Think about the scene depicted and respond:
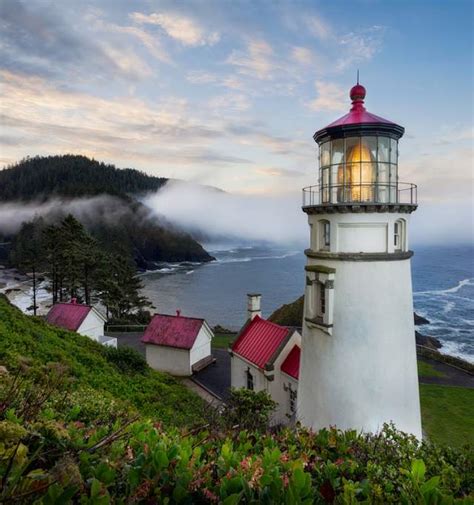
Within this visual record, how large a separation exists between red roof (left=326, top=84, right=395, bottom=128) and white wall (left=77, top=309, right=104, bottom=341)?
60.0 ft

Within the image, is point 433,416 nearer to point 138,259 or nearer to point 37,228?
point 138,259

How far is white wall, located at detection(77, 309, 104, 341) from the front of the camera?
70.9 feet

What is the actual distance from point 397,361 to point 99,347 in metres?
12.3

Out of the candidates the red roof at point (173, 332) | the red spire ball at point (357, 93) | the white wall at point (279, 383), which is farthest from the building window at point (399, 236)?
the red roof at point (173, 332)

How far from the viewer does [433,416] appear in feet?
50.2

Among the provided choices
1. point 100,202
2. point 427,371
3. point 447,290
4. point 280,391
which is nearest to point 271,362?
point 280,391

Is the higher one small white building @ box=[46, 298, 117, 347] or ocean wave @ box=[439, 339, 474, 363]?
small white building @ box=[46, 298, 117, 347]

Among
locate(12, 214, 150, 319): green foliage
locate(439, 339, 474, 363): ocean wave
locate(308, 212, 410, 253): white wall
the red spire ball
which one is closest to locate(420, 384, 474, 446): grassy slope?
locate(308, 212, 410, 253): white wall

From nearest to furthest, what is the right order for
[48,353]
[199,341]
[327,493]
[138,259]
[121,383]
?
1. [327,493]
2. [48,353]
3. [121,383]
4. [199,341]
5. [138,259]

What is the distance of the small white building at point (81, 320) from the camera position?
21.3m

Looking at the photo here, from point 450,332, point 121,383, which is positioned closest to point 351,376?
point 121,383

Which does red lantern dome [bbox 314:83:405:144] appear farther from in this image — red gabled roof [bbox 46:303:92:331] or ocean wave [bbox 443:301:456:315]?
ocean wave [bbox 443:301:456:315]

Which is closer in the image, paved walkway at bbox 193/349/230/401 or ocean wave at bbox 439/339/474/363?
paved walkway at bbox 193/349/230/401

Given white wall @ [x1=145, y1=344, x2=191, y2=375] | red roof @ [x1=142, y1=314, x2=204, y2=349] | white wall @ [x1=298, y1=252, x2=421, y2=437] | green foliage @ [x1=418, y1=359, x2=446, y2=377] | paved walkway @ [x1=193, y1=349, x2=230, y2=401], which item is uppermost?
white wall @ [x1=298, y1=252, x2=421, y2=437]
